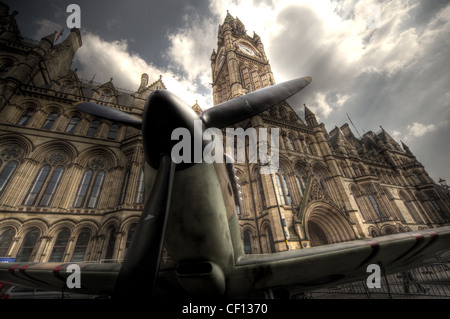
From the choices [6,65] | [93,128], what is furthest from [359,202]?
[6,65]

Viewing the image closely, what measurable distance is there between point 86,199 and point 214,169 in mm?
12644

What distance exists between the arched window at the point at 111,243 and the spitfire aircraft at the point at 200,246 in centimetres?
712

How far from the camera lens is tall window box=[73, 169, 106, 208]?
11.4m

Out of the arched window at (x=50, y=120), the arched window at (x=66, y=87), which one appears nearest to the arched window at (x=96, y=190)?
the arched window at (x=50, y=120)

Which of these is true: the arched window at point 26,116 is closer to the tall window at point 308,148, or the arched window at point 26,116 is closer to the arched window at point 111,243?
the arched window at point 111,243

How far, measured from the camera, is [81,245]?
10133mm

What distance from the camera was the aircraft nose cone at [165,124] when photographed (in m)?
2.34

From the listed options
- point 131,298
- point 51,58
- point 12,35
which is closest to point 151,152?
point 131,298

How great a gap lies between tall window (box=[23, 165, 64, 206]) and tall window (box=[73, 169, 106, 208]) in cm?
131

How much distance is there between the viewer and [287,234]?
39.1ft

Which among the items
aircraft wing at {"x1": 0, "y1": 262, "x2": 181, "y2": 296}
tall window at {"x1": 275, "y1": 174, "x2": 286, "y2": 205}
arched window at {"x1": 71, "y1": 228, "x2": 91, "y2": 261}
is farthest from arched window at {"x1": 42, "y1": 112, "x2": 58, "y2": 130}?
tall window at {"x1": 275, "y1": 174, "x2": 286, "y2": 205}

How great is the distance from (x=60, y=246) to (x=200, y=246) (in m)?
12.0

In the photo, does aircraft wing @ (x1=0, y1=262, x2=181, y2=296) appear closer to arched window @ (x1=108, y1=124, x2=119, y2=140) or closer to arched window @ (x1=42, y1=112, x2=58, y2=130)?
arched window @ (x1=108, y1=124, x2=119, y2=140)
